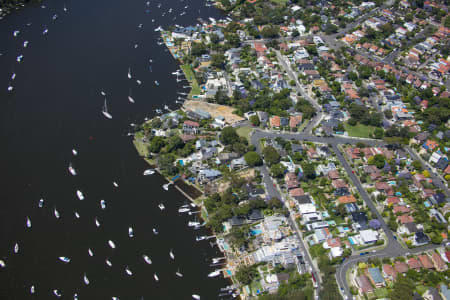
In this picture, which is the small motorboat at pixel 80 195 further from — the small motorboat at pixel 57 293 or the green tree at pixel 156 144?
the small motorboat at pixel 57 293

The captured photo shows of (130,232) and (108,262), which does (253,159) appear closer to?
(130,232)

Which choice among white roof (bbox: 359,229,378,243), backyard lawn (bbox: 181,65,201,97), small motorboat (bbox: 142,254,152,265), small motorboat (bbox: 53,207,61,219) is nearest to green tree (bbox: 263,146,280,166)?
white roof (bbox: 359,229,378,243)

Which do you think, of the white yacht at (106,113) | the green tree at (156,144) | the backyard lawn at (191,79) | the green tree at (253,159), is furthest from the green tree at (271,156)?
the white yacht at (106,113)

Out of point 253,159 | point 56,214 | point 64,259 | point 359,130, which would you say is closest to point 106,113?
point 56,214

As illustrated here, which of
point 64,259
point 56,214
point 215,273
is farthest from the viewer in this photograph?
point 56,214

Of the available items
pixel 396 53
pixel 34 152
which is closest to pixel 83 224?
pixel 34 152
